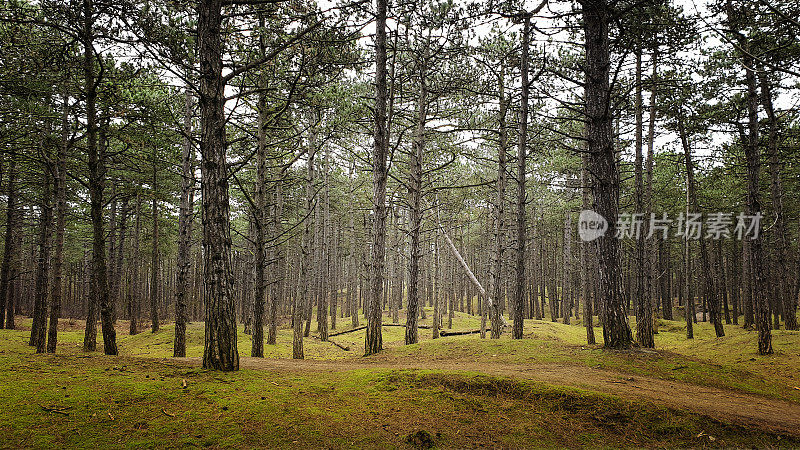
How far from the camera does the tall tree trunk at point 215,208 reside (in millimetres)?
6086

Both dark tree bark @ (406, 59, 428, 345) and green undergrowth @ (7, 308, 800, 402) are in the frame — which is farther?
dark tree bark @ (406, 59, 428, 345)

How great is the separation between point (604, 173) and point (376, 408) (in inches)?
316

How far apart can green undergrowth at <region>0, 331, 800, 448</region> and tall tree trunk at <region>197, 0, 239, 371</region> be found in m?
0.44

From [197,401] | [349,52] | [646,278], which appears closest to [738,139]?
[646,278]

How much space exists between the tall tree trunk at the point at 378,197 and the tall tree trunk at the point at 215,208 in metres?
5.08

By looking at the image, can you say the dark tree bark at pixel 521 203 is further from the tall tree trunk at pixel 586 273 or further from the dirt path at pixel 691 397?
the dirt path at pixel 691 397

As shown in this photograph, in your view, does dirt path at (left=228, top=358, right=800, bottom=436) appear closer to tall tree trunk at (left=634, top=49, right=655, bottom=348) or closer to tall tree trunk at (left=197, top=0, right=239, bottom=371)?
tall tree trunk at (left=197, top=0, right=239, bottom=371)

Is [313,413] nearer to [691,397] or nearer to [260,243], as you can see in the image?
[691,397]

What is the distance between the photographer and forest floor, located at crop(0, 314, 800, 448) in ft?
12.5

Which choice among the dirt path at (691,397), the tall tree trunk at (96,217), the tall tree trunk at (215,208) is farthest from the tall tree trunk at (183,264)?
the dirt path at (691,397)

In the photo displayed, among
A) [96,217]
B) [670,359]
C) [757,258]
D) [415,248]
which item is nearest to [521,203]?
[415,248]

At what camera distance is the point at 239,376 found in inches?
226

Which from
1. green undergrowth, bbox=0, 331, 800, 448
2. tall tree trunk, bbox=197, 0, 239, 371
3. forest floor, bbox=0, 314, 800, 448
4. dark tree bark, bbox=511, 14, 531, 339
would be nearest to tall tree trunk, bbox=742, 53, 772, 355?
dark tree bark, bbox=511, 14, 531, 339

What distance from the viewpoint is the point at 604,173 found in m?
9.51
